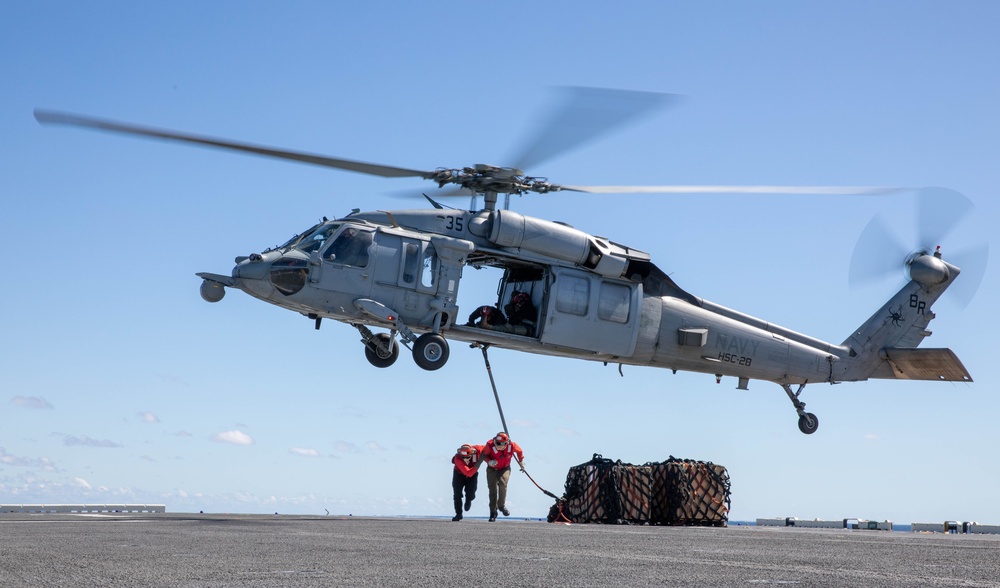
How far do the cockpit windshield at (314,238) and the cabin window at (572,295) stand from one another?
4.83 metres

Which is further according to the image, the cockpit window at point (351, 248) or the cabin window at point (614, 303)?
the cabin window at point (614, 303)

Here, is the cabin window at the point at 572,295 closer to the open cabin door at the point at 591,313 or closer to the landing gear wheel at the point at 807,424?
the open cabin door at the point at 591,313

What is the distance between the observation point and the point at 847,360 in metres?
26.9

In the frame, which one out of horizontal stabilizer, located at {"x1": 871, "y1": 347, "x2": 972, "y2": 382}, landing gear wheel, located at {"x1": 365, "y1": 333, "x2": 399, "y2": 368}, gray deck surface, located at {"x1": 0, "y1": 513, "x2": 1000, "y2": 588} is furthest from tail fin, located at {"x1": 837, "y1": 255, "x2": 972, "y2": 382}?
gray deck surface, located at {"x1": 0, "y1": 513, "x2": 1000, "y2": 588}

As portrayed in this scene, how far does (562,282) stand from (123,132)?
31.3 feet

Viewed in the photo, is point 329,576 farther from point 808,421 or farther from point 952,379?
point 952,379

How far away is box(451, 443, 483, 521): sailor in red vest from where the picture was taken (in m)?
19.8

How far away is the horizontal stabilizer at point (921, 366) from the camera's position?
2716 centimetres

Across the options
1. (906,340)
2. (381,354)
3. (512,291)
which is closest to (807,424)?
(906,340)

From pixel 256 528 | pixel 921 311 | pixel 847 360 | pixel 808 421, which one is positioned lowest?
pixel 256 528

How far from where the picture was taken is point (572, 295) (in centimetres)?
2211

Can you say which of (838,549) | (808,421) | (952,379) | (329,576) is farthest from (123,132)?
(952,379)

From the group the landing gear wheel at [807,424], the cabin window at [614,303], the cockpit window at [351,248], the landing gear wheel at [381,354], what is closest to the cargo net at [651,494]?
the cabin window at [614,303]

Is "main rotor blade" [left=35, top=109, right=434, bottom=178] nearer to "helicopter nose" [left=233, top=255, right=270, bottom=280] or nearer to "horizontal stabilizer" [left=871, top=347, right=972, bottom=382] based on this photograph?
"helicopter nose" [left=233, top=255, right=270, bottom=280]
